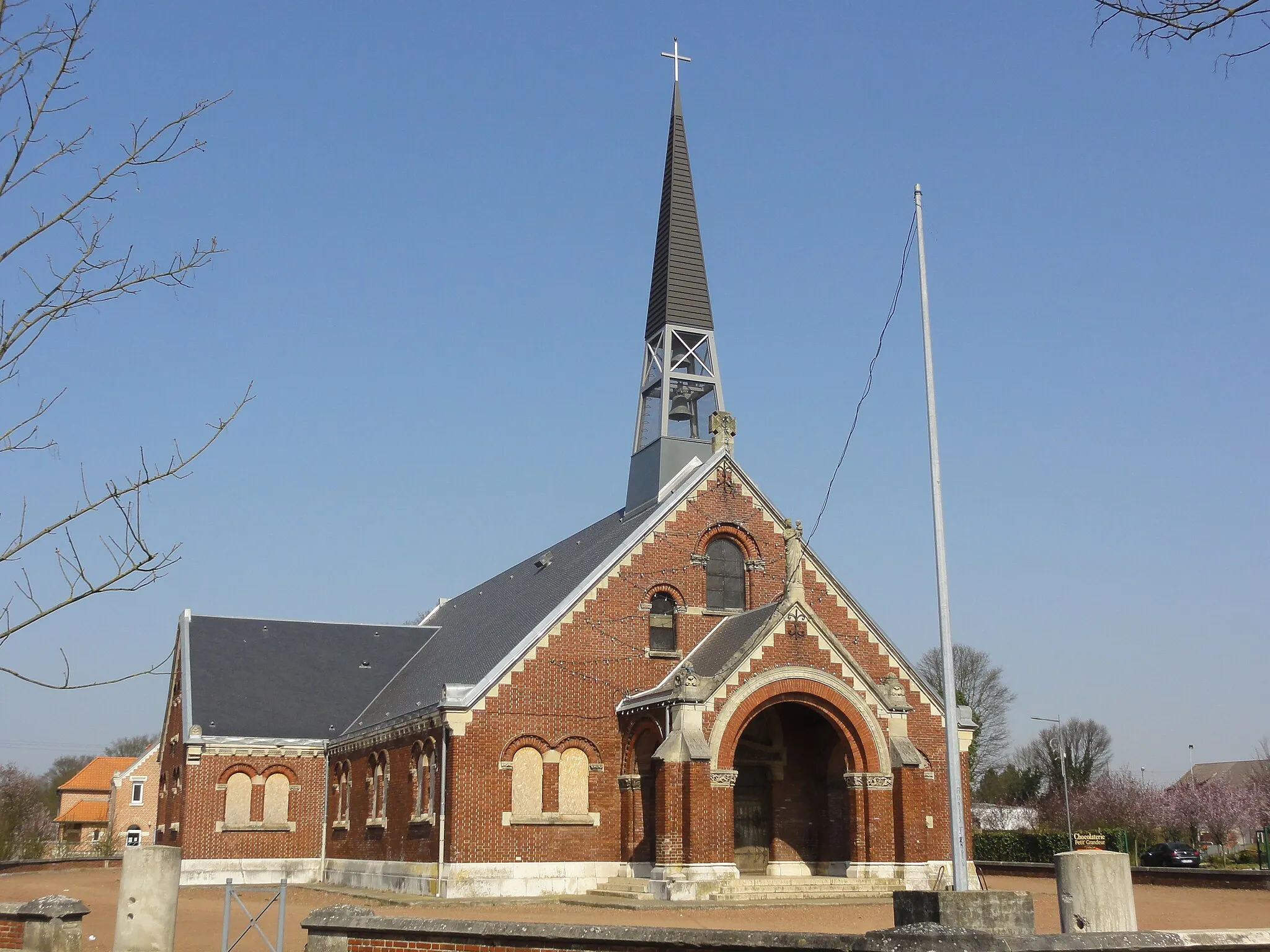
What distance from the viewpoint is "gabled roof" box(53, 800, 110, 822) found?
82.8 meters

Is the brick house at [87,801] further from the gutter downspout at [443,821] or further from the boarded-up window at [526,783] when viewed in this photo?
the boarded-up window at [526,783]

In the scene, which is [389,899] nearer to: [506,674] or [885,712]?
[506,674]

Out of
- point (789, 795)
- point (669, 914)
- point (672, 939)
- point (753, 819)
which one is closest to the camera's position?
point (672, 939)

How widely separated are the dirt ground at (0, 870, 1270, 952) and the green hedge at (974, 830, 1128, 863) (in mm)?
12271

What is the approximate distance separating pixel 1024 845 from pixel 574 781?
23.7 metres

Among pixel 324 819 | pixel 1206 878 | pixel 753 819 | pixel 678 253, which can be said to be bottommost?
pixel 1206 878

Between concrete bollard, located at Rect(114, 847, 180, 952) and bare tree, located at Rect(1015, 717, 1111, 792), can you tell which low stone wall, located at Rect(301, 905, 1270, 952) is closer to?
concrete bollard, located at Rect(114, 847, 180, 952)

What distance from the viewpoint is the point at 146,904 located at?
16578mm

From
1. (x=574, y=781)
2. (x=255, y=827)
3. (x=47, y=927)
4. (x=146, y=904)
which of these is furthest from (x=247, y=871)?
(x=146, y=904)

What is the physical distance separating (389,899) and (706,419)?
1540 cm

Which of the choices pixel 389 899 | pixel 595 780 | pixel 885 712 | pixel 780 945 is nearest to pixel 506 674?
pixel 595 780

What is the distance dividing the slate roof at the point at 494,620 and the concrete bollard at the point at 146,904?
555 inches

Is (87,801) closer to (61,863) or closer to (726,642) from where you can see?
(61,863)

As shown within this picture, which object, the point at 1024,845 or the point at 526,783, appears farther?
the point at 1024,845
